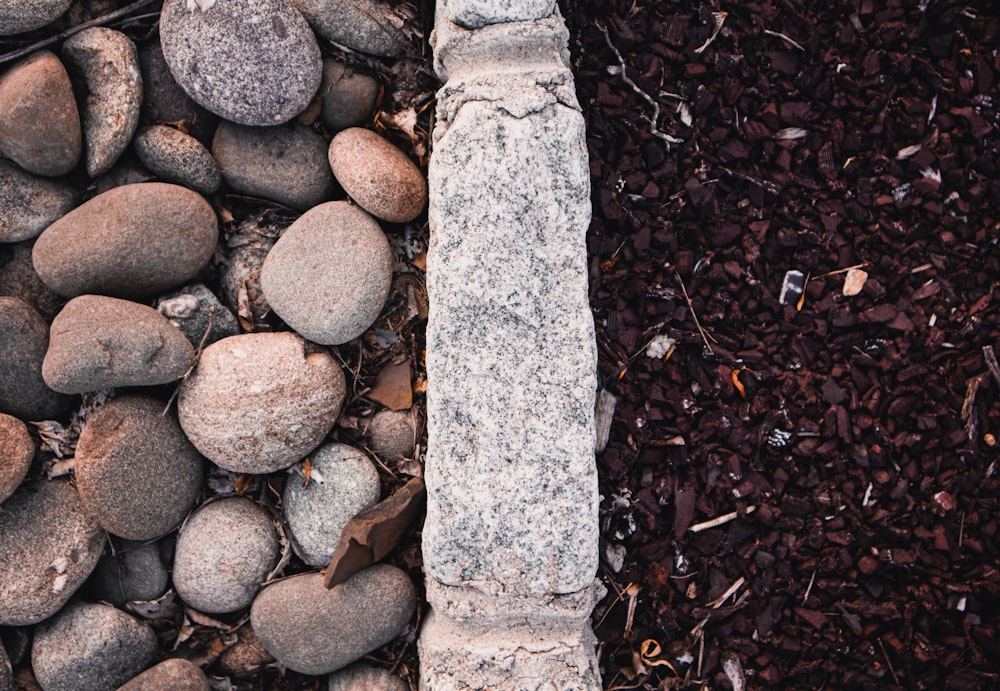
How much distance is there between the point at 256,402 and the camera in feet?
6.09

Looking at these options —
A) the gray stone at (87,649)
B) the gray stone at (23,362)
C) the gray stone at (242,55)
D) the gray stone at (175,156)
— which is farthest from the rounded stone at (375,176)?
the gray stone at (87,649)

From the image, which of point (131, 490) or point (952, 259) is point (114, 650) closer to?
point (131, 490)

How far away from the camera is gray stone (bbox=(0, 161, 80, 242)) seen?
1.90 m

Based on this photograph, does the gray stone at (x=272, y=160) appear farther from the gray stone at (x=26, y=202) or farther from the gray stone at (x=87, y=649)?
the gray stone at (x=87, y=649)

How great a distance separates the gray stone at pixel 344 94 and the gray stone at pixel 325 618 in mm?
1285

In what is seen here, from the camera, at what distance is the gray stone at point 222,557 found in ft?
6.39

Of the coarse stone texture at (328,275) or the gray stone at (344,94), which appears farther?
the gray stone at (344,94)

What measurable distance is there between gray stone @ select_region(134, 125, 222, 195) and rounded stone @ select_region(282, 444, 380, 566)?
2.73 ft

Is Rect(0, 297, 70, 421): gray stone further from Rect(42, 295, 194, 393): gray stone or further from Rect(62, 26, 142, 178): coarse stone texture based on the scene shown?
Rect(62, 26, 142, 178): coarse stone texture

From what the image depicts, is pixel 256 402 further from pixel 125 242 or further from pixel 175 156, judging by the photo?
pixel 175 156

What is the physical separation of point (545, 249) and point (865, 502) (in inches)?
45.7

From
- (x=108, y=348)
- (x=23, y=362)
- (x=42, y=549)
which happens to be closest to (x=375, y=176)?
(x=108, y=348)

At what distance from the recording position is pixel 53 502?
1.91 m

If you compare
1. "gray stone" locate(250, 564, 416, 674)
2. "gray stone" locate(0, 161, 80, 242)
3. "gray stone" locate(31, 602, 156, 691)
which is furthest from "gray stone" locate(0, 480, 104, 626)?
"gray stone" locate(0, 161, 80, 242)
